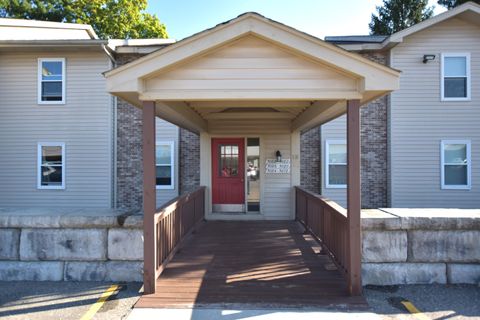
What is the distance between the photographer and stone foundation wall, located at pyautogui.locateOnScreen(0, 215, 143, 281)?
4930 mm

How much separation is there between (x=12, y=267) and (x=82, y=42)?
734 cm

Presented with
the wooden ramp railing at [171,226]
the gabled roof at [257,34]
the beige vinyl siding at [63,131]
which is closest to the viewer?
the gabled roof at [257,34]

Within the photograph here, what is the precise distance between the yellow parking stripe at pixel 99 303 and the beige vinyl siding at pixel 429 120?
8470 mm

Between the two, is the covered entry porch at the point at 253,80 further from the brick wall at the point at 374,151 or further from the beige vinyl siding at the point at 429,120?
the beige vinyl siding at the point at 429,120

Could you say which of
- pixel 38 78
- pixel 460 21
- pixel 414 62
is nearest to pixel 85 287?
pixel 38 78

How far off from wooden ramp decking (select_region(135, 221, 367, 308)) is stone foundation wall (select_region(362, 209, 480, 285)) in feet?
2.02


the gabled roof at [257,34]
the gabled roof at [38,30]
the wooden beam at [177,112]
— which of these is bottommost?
the wooden beam at [177,112]

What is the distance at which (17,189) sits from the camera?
35.0ft

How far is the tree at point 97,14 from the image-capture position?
885 inches

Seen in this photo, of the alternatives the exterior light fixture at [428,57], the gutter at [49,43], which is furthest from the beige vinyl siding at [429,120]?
the gutter at [49,43]

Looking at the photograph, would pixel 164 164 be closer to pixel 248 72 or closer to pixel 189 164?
pixel 189 164

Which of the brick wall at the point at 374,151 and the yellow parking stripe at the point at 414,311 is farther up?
the brick wall at the point at 374,151

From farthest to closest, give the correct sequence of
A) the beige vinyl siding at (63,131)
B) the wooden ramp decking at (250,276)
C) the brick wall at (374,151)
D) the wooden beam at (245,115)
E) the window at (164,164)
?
the window at (164,164), the beige vinyl siding at (63,131), the brick wall at (374,151), the wooden beam at (245,115), the wooden ramp decking at (250,276)

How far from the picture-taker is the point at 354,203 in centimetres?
434
